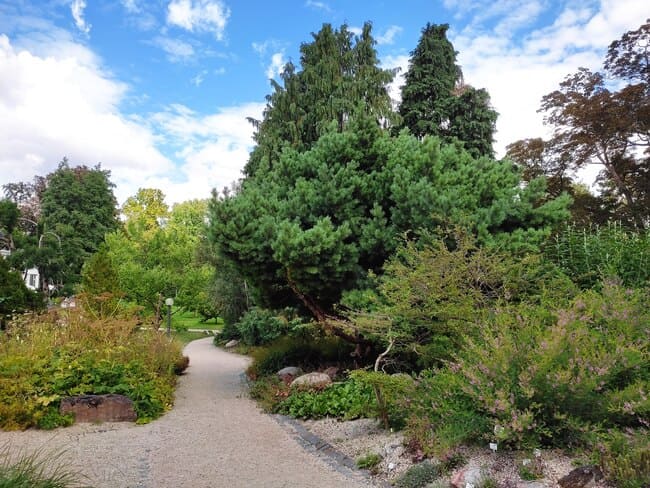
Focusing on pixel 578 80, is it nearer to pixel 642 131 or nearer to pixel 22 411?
pixel 642 131

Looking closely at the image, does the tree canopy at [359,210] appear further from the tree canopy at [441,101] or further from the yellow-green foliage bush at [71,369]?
the tree canopy at [441,101]

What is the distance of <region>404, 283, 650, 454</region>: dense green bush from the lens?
12.0 feet

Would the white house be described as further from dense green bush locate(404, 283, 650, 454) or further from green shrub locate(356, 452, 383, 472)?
dense green bush locate(404, 283, 650, 454)

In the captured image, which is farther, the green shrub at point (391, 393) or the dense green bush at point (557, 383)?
the green shrub at point (391, 393)

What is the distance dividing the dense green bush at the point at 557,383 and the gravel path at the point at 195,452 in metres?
1.31

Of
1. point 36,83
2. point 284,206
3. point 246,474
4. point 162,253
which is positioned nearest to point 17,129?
point 36,83

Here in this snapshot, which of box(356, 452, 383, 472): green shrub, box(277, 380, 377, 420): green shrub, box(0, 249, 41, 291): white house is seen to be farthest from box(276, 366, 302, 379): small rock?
box(0, 249, 41, 291): white house

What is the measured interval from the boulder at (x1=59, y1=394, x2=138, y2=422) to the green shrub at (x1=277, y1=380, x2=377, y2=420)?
224 centimetres

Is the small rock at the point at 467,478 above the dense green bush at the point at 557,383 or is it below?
below

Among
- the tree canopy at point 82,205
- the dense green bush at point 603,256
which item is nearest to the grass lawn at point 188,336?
the tree canopy at point 82,205

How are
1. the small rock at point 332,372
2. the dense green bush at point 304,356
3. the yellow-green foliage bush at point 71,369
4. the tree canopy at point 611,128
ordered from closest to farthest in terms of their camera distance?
the yellow-green foliage bush at point 71,369 < the small rock at point 332,372 < the dense green bush at point 304,356 < the tree canopy at point 611,128

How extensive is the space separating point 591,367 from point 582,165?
12742mm

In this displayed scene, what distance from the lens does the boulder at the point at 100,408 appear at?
259 inches

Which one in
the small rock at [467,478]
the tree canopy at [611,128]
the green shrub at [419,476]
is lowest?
the green shrub at [419,476]
